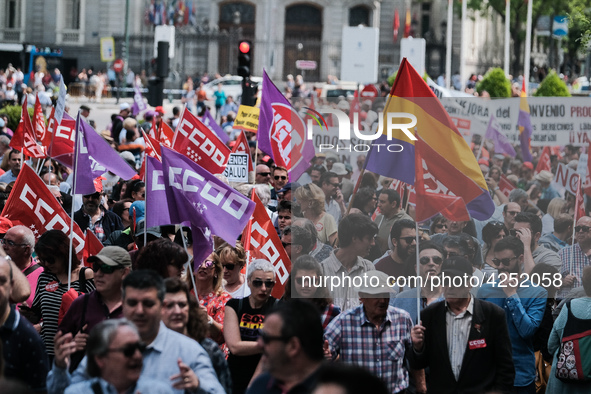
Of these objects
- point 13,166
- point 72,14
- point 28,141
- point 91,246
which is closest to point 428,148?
point 91,246

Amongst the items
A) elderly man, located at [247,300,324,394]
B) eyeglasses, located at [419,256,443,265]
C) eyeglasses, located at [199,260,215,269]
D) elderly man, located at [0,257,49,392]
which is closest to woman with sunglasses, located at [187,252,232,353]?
eyeglasses, located at [199,260,215,269]

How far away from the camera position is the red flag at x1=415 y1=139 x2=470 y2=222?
6613 mm

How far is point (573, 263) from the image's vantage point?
666cm

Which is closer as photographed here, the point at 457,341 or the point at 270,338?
the point at 270,338

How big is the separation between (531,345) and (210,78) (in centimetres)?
4154

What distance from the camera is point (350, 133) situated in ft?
22.5

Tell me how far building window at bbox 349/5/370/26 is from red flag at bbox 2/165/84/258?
47745 millimetres

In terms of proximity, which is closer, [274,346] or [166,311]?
[274,346]

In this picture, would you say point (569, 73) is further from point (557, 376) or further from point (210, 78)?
point (557, 376)

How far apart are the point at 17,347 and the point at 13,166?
8.52 m

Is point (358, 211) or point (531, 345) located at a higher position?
point (358, 211)

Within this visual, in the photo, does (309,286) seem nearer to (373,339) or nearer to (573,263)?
(373,339)

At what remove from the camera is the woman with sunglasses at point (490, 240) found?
6.56 m

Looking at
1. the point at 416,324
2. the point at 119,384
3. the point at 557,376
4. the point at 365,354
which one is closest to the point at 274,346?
the point at 119,384
